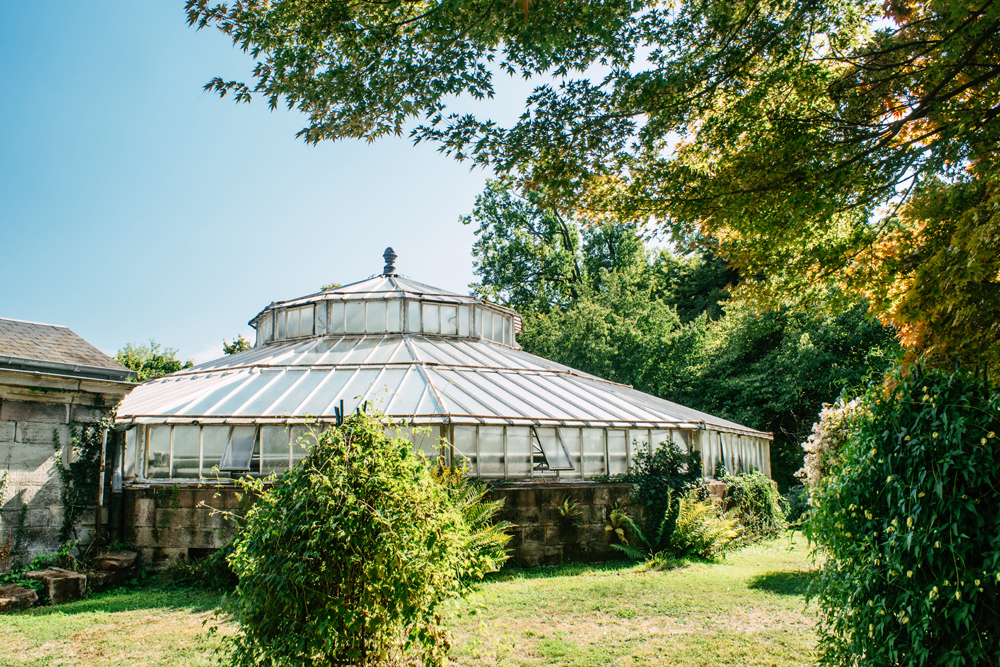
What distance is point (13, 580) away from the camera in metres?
9.49

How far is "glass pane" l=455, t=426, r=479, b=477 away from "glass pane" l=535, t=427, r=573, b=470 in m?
1.38

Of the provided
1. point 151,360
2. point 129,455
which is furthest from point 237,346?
point 129,455

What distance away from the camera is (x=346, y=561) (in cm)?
489

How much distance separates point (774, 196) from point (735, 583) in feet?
20.4

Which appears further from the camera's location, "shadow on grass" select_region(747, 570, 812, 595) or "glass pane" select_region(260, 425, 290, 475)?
"glass pane" select_region(260, 425, 290, 475)

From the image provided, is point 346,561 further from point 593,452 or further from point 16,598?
point 593,452

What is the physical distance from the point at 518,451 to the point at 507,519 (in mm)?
1402

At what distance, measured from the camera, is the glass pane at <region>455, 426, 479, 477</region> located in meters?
12.3

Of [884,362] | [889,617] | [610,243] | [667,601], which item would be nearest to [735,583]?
[667,601]

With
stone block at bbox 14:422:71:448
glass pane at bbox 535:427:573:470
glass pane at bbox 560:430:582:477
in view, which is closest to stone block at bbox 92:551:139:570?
stone block at bbox 14:422:71:448

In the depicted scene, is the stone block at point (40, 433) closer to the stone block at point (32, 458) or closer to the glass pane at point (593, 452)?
the stone block at point (32, 458)

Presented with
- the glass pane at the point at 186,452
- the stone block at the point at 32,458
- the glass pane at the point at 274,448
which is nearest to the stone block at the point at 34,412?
the stone block at the point at 32,458

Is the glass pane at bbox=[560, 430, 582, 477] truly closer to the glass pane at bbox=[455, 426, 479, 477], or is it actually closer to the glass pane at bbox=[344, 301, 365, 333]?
the glass pane at bbox=[455, 426, 479, 477]

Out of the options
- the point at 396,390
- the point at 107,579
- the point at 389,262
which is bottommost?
the point at 107,579
